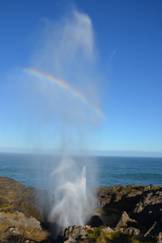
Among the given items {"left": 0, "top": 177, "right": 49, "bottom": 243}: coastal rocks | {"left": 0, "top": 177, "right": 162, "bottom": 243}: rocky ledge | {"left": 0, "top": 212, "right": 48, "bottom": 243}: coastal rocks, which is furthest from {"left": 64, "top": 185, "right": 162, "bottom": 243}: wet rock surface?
{"left": 0, "top": 177, "right": 49, "bottom": 243}: coastal rocks

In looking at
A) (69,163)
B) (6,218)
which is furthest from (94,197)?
(6,218)

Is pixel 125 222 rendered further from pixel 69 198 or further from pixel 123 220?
pixel 69 198

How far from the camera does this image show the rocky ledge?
30.6 m

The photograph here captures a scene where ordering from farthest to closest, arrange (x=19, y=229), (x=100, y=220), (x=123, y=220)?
(x=100, y=220)
(x=123, y=220)
(x=19, y=229)

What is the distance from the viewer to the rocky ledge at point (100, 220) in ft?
100

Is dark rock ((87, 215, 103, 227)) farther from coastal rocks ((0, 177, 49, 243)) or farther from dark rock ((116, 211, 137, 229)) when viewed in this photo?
coastal rocks ((0, 177, 49, 243))

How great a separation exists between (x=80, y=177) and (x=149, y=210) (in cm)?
1414

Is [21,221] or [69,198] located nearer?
[21,221]

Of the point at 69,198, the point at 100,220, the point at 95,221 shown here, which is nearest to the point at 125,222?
the point at 100,220

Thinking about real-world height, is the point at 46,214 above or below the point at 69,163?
below

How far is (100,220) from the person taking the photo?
38.0 metres

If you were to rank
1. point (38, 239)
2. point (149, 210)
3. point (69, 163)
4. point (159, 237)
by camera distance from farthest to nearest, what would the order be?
point (69, 163) → point (149, 210) → point (38, 239) → point (159, 237)

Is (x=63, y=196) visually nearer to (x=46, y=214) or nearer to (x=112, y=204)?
(x=46, y=214)

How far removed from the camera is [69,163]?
52.5 meters
